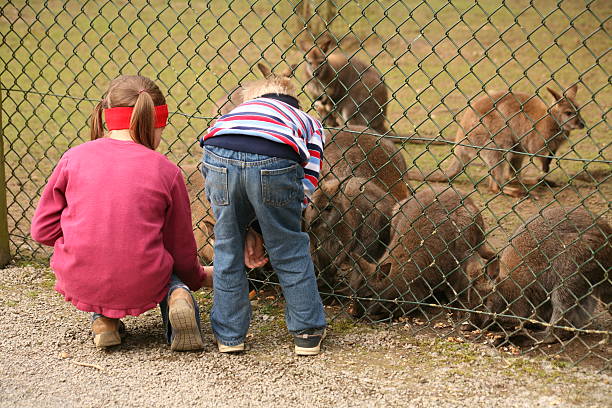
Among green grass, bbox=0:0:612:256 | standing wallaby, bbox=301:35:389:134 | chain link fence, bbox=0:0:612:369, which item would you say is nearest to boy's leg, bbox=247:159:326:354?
chain link fence, bbox=0:0:612:369

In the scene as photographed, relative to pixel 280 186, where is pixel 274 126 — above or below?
above

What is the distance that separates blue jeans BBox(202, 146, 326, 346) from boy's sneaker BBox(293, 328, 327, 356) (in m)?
0.03

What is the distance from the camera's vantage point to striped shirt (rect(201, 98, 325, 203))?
3.34m

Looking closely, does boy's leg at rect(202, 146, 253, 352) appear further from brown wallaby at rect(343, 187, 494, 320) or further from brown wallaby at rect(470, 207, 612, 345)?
brown wallaby at rect(470, 207, 612, 345)

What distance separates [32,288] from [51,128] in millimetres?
4298

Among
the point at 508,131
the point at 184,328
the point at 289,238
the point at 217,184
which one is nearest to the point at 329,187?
the point at 289,238

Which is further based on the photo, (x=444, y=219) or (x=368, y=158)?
(x=368, y=158)

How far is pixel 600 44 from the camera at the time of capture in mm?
12406

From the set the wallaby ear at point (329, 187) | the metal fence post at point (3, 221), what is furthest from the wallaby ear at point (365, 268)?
the metal fence post at point (3, 221)

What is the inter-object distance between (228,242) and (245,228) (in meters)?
0.12

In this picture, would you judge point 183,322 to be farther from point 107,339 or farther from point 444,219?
point 444,219

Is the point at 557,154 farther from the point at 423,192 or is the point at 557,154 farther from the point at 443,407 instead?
the point at 443,407

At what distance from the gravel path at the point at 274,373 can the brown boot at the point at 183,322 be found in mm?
67

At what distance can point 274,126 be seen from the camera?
11.0 feet
